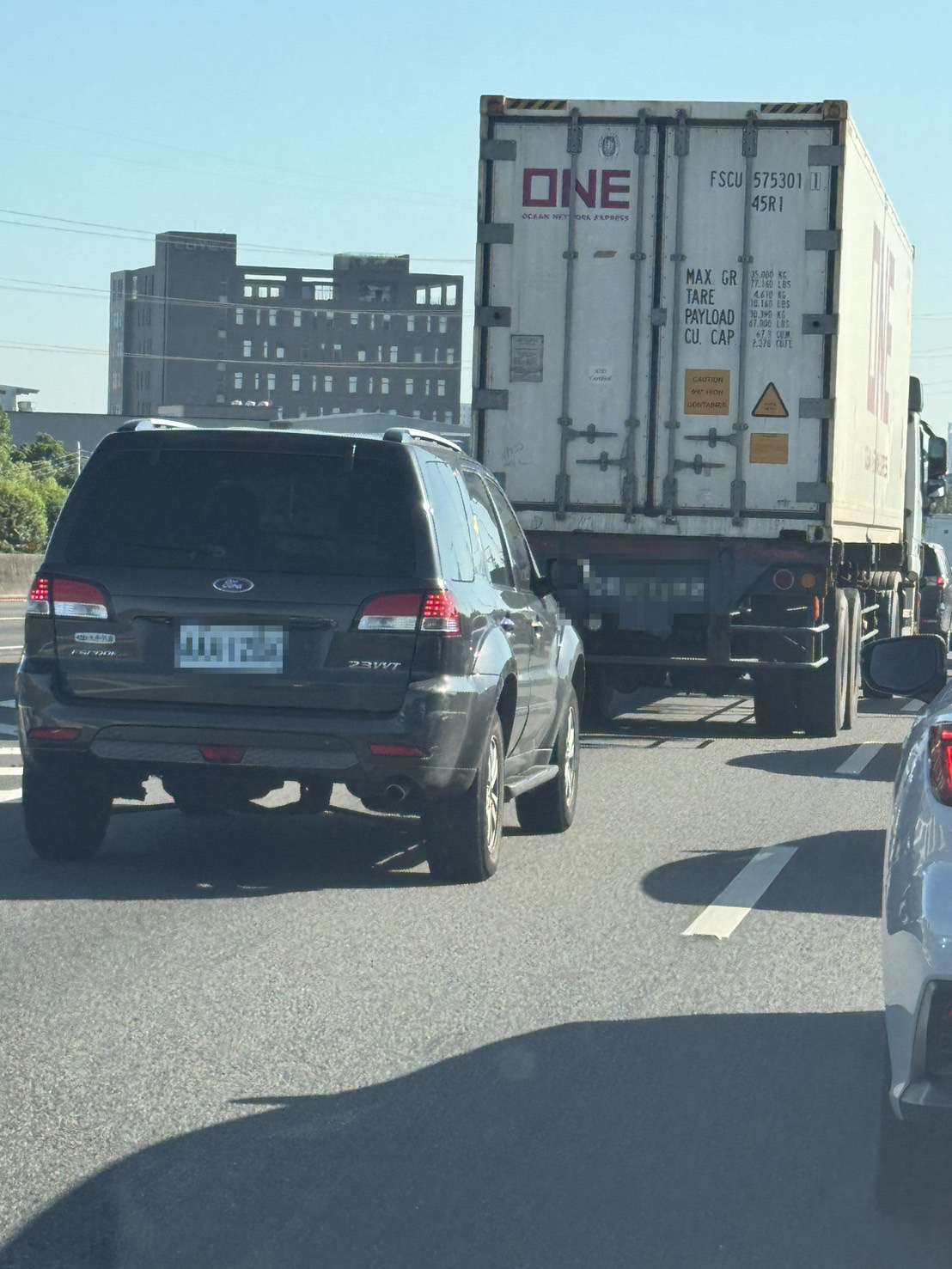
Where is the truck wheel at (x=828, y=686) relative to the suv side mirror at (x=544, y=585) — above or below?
below

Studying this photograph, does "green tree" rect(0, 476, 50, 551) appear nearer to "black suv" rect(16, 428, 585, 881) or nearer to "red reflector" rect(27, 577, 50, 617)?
"red reflector" rect(27, 577, 50, 617)

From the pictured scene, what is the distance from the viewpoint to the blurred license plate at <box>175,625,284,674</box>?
7656 millimetres

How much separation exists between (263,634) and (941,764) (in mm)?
4184

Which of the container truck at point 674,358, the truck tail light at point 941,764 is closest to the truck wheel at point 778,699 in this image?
the container truck at point 674,358

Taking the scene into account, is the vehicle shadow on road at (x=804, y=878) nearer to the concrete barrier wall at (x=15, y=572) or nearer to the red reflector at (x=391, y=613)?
the red reflector at (x=391, y=613)

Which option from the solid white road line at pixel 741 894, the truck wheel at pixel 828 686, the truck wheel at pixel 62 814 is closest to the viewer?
the solid white road line at pixel 741 894

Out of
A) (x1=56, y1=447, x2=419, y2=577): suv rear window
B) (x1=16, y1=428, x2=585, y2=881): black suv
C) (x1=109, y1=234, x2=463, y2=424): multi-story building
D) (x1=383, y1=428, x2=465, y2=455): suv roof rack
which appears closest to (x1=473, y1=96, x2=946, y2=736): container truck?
(x1=383, y1=428, x2=465, y2=455): suv roof rack

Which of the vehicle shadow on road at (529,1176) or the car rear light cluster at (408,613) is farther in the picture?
the car rear light cluster at (408,613)

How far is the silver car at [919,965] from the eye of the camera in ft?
11.9

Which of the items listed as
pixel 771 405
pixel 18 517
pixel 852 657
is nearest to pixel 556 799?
pixel 771 405

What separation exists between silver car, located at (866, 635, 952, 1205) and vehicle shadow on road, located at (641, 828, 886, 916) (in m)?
3.60

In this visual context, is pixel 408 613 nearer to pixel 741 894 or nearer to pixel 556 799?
pixel 741 894

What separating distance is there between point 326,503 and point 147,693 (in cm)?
100

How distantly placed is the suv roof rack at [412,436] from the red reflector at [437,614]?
653 millimetres
